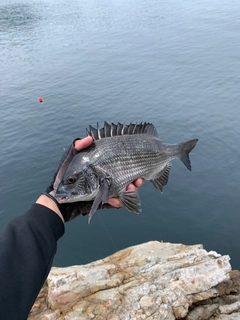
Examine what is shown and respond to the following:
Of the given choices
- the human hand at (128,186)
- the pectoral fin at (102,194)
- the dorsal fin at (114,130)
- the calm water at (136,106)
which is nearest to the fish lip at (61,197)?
the pectoral fin at (102,194)

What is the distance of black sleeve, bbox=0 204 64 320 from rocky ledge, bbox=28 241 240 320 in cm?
309

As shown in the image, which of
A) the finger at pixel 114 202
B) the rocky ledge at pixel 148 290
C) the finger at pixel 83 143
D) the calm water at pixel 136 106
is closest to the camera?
the finger at pixel 83 143

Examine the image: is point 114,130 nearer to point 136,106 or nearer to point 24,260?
point 24,260

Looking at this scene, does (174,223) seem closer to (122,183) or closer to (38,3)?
(122,183)

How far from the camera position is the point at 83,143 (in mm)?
5266

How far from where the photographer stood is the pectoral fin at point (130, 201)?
5.33m

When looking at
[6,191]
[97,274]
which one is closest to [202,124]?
[6,191]

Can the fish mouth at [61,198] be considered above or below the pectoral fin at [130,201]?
above

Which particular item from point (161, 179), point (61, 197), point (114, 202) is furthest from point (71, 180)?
point (161, 179)

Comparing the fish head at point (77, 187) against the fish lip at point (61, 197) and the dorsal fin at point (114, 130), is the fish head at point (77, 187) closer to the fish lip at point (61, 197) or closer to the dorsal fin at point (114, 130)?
the fish lip at point (61, 197)

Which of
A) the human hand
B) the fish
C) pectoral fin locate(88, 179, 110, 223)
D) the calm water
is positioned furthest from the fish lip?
the calm water

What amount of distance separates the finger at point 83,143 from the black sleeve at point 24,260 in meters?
1.39

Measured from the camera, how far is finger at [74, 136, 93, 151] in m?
5.25

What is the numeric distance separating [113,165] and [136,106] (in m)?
18.1
